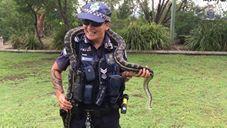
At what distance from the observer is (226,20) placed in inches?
566

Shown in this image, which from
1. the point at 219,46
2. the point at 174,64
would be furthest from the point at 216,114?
the point at 219,46

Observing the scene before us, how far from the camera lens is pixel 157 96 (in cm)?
721

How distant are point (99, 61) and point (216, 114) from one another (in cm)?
346

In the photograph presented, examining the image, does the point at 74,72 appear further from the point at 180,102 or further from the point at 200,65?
the point at 200,65

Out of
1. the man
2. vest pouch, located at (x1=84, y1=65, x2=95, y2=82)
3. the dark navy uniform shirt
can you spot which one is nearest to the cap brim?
the man

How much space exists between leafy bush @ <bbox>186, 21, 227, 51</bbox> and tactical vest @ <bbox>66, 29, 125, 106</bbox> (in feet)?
33.0

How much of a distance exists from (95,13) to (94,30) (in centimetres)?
11

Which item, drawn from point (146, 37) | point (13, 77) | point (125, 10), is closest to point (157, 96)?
point (13, 77)

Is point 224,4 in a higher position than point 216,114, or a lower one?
higher

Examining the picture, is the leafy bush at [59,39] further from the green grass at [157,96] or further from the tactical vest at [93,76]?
the tactical vest at [93,76]

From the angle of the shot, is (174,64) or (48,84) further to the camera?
(174,64)

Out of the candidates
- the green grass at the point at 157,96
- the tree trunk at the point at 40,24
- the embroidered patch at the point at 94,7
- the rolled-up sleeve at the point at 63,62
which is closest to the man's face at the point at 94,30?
the embroidered patch at the point at 94,7

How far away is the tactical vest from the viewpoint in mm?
3021

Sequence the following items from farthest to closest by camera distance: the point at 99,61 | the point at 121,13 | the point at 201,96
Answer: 1. the point at 121,13
2. the point at 201,96
3. the point at 99,61
